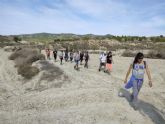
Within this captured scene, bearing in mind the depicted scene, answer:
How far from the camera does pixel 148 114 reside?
1070cm

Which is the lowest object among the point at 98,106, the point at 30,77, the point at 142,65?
the point at 30,77

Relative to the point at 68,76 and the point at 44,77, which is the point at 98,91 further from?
the point at 44,77

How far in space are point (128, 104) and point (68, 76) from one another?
9610 mm

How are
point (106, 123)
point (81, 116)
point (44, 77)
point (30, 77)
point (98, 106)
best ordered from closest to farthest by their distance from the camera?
point (106, 123) → point (81, 116) → point (98, 106) → point (44, 77) → point (30, 77)

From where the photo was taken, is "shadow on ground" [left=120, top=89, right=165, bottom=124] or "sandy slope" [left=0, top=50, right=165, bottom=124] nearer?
"shadow on ground" [left=120, top=89, right=165, bottom=124]

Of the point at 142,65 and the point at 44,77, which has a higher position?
the point at 142,65

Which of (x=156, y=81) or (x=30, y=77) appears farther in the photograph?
(x=30, y=77)

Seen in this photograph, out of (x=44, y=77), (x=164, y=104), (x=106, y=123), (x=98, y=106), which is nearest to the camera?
(x=106, y=123)

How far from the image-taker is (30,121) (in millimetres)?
11148

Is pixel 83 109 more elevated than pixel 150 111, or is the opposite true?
pixel 150 111

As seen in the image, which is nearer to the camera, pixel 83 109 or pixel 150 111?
pixel 150 111

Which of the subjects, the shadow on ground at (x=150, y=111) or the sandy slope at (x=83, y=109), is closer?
the shadow on ground at (x=150, y=111)

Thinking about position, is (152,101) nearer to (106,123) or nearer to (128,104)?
(128,104)

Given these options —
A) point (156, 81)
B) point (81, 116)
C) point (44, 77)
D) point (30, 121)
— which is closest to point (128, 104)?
point (81, 116)
